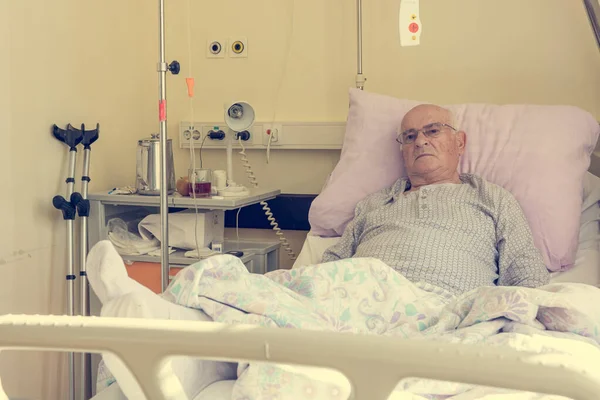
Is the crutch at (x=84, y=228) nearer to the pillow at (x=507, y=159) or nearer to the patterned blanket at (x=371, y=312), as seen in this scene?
the pillow at (x=507, y=159)

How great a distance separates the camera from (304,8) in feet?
8.62

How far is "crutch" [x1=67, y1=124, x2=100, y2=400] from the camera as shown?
2244 millimetres

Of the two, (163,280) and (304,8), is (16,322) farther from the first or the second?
(304,8)

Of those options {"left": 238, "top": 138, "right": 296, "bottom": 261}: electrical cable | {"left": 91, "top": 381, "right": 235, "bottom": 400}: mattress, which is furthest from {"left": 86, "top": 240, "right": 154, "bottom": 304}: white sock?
{"left": 238, "top": 138, "right": 296, "bottom": 261}: electrical cable

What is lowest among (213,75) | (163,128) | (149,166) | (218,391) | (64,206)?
(218,391)

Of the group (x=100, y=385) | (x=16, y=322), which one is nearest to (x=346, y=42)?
(x=100, y=385)

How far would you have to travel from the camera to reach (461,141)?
2193 millimetres

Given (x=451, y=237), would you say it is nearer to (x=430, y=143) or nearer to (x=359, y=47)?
(x=430, y=143)

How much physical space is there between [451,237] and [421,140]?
379 millimetres

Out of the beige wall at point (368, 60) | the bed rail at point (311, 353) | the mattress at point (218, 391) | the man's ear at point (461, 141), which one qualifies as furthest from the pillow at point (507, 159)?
the bed rail at point (311, 353)

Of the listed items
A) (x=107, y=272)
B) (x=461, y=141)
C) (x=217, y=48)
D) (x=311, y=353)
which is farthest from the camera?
(x=217, y=48)

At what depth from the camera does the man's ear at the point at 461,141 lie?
2184 millimetres

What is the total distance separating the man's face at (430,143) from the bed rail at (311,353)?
1412mm

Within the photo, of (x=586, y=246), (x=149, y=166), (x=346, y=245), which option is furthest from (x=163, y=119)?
(x=586, y=246)
